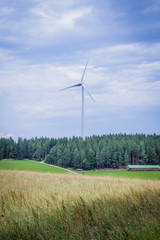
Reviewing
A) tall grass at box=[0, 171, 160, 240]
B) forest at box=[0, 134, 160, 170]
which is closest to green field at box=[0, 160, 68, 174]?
forest at box=[0, 134, 160, 170]

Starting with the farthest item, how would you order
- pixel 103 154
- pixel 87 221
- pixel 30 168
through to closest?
pixel 103 154 → pixel 30 168 → pixel 87 221

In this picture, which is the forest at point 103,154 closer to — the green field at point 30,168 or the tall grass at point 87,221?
the green field at point 30,168

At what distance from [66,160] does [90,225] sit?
310ft

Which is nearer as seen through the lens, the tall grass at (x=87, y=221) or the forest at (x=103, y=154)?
the tall grass at (x=87, y=221)

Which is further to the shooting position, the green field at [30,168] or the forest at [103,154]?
the forest at [103,154]

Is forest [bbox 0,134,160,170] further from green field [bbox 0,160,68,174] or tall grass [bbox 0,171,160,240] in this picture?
tall grass [bbox 0,171,160,240]

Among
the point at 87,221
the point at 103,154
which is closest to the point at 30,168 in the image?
the point at 103,154

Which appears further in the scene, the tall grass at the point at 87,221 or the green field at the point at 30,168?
the green field at the point at 30,168

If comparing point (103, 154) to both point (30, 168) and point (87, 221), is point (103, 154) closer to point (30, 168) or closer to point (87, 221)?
point (30, 168)

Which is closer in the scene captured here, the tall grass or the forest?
the tall grass

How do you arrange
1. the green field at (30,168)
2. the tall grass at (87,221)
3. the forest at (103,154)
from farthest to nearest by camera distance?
the forest at (103,154), the green field at (30,168), the tall grass at (87,221)

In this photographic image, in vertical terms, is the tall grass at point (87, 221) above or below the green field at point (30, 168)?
above

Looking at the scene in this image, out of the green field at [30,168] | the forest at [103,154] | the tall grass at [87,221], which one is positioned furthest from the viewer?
the forest at [103,154]

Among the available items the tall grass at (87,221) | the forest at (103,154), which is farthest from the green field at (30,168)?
the tall grass at (87,221)
